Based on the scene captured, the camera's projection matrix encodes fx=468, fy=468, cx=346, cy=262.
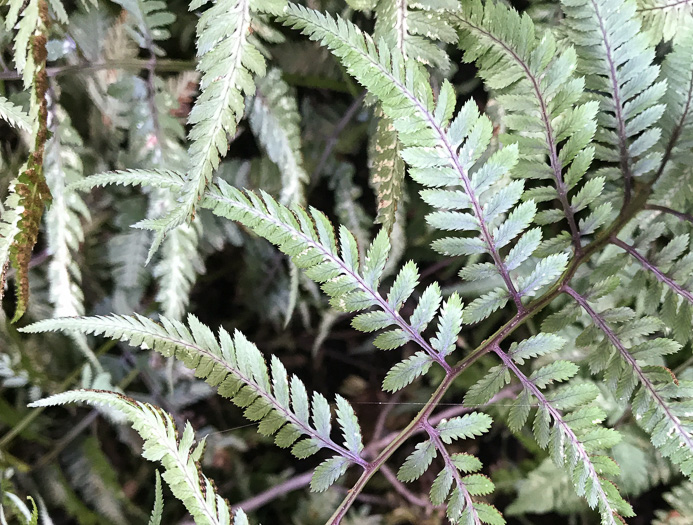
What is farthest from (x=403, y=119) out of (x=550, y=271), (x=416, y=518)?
(x=416, y=518)

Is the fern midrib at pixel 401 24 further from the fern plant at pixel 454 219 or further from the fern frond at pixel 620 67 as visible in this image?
the fern frond at pixel 620 67

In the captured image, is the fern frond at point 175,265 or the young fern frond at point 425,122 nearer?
the young fern frond at point 425,122

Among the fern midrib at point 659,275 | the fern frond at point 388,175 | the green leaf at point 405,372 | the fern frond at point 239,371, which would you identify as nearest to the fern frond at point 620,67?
the fern midrib at point 659,275

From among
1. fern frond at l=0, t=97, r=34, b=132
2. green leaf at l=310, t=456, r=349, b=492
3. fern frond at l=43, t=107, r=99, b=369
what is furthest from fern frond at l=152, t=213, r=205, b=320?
green leaf at l=310, t=456, r=349, b=492

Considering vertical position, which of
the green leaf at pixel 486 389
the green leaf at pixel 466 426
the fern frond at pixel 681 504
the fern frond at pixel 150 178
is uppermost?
the fern frond at pixel 150 178

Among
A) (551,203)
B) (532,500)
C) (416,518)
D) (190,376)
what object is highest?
(551,203)

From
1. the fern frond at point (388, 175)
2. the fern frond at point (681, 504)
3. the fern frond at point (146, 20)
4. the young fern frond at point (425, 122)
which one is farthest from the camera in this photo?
the fern frond at point (681, 504)

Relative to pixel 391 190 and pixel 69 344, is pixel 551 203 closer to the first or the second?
pixel 391 190

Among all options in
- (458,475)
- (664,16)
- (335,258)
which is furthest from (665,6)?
(458,475)

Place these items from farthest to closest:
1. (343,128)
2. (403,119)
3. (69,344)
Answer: (69,344) → (343,128) → (403,119)
